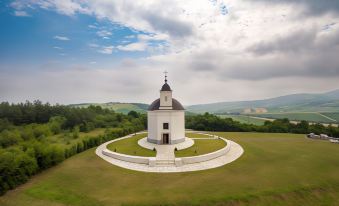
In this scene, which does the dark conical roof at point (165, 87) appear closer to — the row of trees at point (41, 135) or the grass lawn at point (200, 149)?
the grass lawn at point (200, 149)

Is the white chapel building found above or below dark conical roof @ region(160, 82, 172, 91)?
below

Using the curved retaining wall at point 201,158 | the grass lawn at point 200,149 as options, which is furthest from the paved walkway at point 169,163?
the grass lawn at point 200,149

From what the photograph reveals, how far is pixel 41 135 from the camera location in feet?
135

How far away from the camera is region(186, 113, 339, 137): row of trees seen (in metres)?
51.5

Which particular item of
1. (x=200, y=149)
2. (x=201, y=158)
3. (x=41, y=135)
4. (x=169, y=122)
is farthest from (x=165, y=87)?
(x=41, y=135)

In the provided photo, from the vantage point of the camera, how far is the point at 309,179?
20.8 metres

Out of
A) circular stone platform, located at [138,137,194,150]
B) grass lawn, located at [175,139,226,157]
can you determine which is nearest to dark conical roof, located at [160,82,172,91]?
circular stone platform, located at [138,137,194,150]

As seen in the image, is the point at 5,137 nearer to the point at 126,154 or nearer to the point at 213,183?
the point at 126,154

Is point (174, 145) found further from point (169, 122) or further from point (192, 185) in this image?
point (192, 185)

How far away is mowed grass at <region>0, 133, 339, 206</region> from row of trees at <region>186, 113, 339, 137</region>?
28.5 m

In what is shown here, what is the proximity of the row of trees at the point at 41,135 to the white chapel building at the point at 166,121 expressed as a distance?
11932 millimetres

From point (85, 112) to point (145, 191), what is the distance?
165 ft

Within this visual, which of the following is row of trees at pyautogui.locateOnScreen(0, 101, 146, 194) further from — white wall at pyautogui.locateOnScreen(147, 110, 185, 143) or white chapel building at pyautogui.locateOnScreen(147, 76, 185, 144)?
white wall at pyautogui.locateOnScreen(147, 110, 185, 143)

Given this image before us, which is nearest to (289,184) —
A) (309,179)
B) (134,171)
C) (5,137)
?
(309,179)
